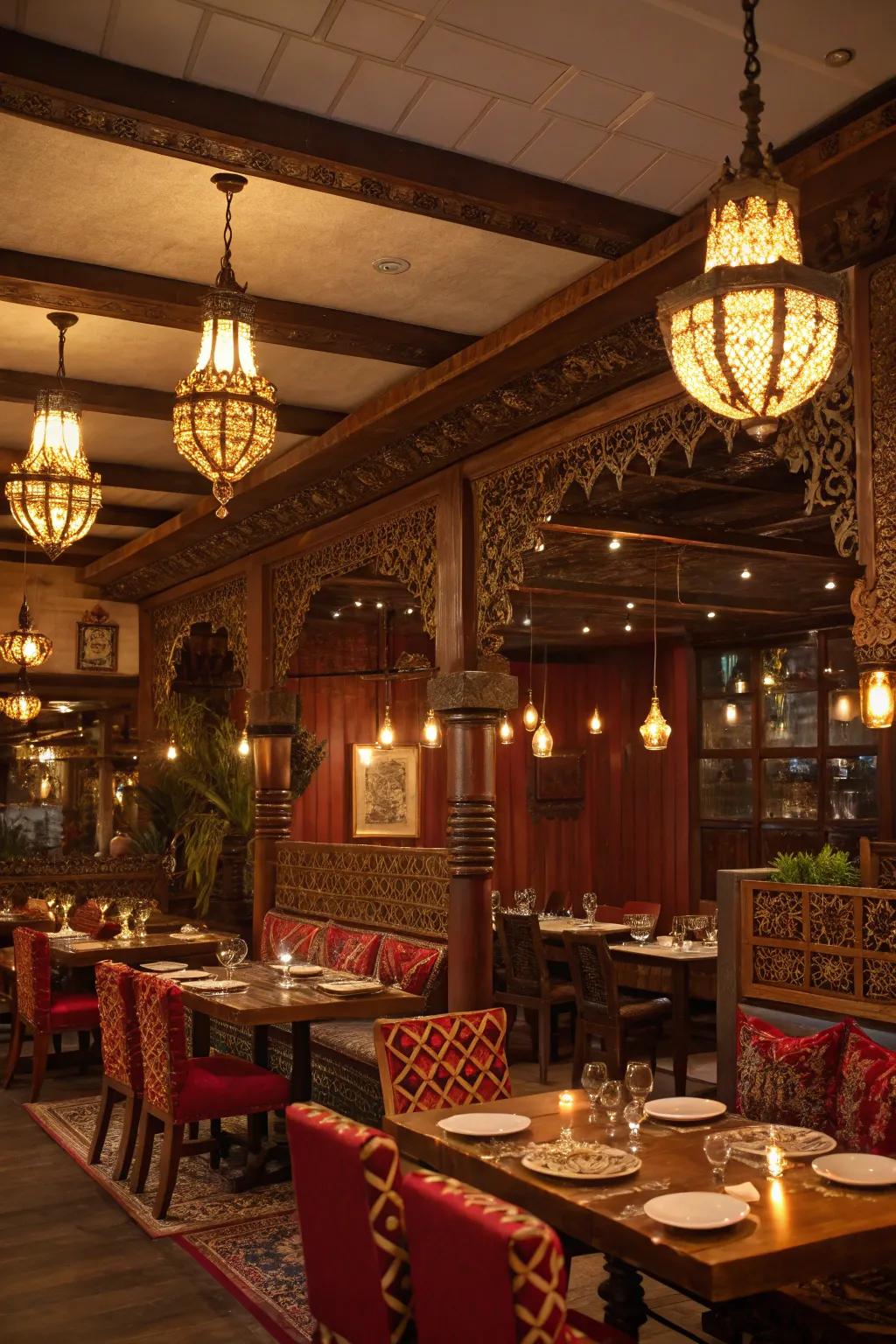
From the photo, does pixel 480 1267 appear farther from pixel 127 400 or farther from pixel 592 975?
pixel 127 400

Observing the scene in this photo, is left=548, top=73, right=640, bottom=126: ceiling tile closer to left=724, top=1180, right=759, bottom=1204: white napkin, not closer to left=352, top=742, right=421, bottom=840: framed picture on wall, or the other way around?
left=724, top=1180, right=759, bottom=1204: white napkin

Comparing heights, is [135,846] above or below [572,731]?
below

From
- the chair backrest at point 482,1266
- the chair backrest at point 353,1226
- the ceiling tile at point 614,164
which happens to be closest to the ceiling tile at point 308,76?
the ceiling tile at point 614,164

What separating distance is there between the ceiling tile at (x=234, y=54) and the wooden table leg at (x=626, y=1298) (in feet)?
11.3

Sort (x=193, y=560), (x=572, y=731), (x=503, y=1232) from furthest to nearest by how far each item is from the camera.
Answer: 1. (x=572, y=731)
2. (x=193, y=560)
3. (x=503, y=1232)

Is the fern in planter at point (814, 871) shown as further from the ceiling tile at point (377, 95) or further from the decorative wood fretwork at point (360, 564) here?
the ceiling tile at point (377, 95)

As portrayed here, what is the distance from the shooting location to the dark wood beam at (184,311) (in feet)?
16.7

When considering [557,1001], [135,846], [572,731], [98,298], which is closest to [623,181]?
[98,298]

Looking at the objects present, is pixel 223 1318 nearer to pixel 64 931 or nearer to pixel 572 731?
pixel 64 931

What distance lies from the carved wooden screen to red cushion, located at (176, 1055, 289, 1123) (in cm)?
209

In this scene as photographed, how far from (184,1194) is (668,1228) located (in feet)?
11.6

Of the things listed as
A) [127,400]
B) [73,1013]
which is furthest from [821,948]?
[73,1013]

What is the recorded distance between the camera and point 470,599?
6.69 metres

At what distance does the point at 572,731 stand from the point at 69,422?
30.3 ft
